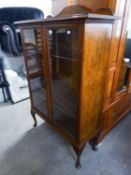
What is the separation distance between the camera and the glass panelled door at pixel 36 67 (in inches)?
51.0

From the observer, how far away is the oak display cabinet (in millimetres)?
901

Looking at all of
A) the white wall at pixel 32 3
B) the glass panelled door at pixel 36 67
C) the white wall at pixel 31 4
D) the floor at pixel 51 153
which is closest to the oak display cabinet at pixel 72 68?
the glass panelled door at pixel 36 67

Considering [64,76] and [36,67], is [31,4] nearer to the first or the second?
[36,67]

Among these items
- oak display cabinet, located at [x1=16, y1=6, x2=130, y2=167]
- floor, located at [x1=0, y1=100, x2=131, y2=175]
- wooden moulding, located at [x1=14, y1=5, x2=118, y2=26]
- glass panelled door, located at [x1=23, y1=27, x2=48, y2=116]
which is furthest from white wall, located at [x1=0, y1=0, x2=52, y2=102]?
wooden moulding, located at [x1=14, y1=5, x2=118, y2=26]

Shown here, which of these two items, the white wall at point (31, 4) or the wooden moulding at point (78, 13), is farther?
the white wall at point (31, 4)

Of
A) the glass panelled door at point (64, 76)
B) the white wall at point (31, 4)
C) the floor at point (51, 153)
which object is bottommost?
the floor at point (51, 153)

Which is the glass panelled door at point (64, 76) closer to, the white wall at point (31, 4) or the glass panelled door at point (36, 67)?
the glass panelled door at point (36, 67)

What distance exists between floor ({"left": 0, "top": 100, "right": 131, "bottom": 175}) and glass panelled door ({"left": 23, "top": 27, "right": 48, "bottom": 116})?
1.36 ft

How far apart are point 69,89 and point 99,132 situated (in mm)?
625

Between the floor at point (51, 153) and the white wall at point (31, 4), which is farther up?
the white wall at point (31, 4)

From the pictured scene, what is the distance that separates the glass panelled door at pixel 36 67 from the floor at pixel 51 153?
414 mm

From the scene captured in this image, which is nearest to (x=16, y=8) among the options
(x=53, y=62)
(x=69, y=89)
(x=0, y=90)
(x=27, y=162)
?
(x=0, y=90)

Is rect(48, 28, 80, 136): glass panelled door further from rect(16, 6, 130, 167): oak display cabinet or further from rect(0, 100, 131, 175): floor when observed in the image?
rect(0, 100, 131, 175): floor

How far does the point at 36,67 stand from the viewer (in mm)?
1501
